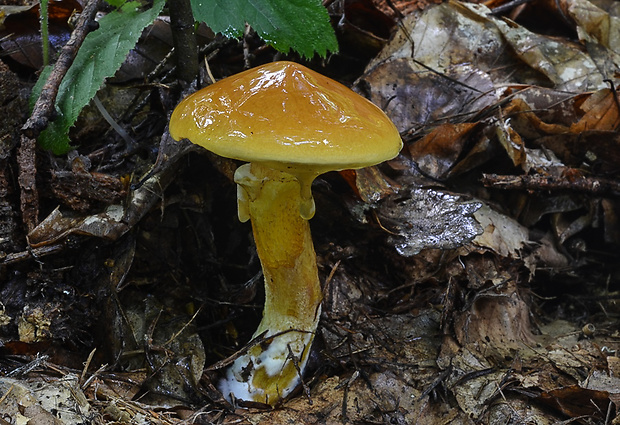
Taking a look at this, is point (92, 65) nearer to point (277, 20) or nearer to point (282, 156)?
point (277, 20)

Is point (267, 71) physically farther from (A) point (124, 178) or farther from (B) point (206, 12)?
(A) point (124, 178)

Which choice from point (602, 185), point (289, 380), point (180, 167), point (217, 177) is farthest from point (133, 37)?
point (602, 185)

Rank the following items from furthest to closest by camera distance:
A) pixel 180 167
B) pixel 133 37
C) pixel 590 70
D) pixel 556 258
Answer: pixel 590 70 < pixel 556 258 < pixel 180 167 < pixel 133 37

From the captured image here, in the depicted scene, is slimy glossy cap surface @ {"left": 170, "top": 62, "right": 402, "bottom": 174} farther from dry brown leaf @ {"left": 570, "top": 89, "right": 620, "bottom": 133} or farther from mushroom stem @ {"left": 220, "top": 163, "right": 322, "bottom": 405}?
dry brown leaf @ {"left": 570, "top": 89, "right": 620, "bottom": 133}

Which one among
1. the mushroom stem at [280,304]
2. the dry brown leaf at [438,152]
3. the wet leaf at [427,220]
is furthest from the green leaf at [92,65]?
the dry brown leaf at [438,152]

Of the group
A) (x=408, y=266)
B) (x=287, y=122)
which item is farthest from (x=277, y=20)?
(x=408, y=266)

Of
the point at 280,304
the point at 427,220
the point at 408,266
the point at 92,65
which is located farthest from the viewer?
the point at 408,266

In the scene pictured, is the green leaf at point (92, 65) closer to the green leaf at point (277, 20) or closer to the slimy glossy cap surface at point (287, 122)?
the green leaf at point (277, 20)
